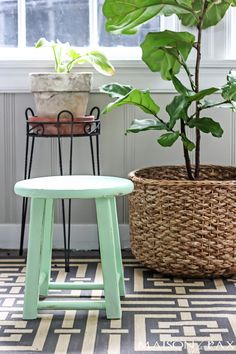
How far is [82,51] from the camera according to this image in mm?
3062

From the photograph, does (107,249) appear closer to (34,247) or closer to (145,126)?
(34,247)

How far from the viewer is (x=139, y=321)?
7.14ft

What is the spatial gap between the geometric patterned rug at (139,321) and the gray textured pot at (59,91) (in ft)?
2.22

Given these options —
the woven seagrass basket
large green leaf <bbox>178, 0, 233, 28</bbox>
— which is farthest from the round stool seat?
large green leaf <bbox>178, 0, 233, 28</bbox>

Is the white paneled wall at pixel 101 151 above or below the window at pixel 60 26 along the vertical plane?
below

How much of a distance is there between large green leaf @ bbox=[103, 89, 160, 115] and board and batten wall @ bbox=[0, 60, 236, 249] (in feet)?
1.27

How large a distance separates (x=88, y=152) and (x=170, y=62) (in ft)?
1.98

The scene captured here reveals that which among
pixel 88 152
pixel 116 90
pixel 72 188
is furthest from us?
pixel 88 152

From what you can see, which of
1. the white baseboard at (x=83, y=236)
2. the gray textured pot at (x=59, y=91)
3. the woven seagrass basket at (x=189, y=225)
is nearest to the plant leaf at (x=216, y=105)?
the woven seagrass basket at (x=189, y=225)

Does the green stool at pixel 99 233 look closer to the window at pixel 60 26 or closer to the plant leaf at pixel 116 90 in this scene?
the plant leaf at pixel 116 90

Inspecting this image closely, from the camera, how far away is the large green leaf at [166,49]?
8.67 ft

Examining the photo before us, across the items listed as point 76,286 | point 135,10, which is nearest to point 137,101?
point 135,10

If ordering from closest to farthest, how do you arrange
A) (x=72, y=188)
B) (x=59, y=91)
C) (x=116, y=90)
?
1. (x=72, y=188)
2. (x=116, y=90)
3. (x=59, y=91)

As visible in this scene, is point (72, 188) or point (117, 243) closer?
point (72, 188)
